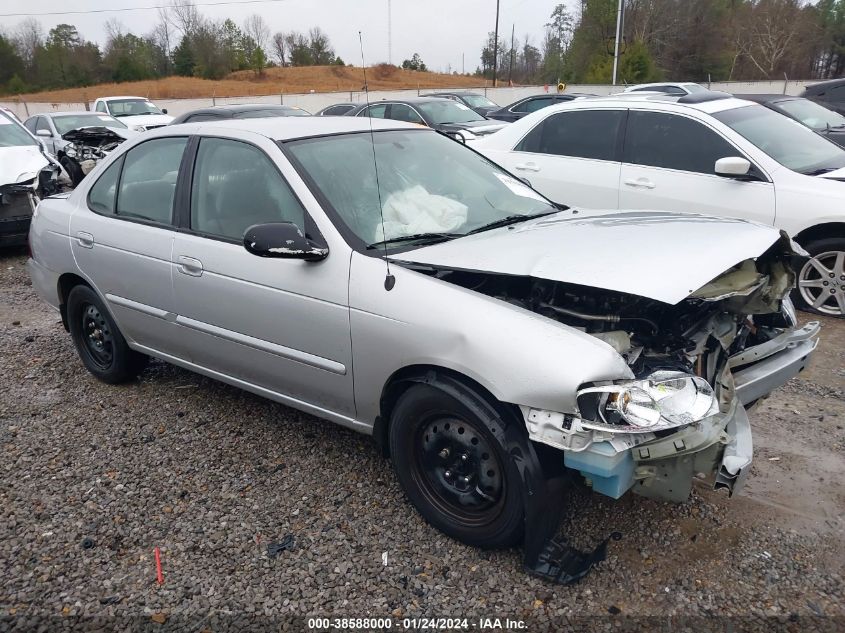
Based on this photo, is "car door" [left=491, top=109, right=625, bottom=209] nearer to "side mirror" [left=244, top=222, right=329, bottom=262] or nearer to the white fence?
"side mirror" [left=244, top=222, right=329, bottom=262]

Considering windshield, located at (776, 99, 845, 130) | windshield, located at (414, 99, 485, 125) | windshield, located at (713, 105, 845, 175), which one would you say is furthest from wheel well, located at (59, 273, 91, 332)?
windshield, located at (414, 99, 485, 125)

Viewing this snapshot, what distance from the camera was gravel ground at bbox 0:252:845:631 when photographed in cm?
256

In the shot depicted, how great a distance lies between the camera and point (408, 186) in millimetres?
3494

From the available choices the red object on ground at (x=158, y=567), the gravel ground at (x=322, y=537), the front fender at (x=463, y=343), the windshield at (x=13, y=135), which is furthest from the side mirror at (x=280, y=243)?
the windshield at (x=13, y=135)

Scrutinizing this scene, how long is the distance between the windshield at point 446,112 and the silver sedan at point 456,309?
931cm

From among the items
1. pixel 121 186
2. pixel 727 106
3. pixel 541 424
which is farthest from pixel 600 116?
pixel 541 424

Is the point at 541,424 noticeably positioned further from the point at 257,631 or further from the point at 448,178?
the point at 448,178

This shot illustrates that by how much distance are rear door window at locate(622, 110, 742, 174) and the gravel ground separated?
234cm

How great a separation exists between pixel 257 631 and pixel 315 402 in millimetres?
1112

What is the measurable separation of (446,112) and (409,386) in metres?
11.3

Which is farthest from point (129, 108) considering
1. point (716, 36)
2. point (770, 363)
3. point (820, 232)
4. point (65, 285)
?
point (716, 36)

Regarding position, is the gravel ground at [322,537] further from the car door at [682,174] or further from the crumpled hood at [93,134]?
the crumpled hood at [93,134]

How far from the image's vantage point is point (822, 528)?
9.60 ft

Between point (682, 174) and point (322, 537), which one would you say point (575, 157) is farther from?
point (322, 537)
